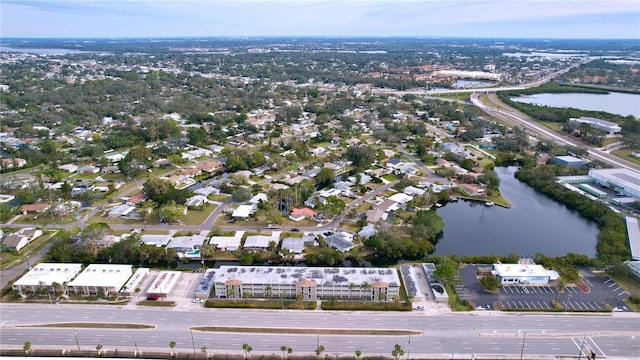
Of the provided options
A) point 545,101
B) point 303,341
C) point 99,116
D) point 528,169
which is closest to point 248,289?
point 303,341

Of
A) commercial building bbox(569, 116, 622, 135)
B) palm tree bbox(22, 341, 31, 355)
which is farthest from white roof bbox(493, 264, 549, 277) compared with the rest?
commercial building bbox(569, 116, 622, 135)

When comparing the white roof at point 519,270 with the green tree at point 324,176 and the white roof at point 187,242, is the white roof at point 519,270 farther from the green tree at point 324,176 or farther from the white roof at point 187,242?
the white roof at point 187,242

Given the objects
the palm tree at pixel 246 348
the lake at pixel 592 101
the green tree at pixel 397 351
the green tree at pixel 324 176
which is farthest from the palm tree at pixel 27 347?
the lake at pixel 592 101

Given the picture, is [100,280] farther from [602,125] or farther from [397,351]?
[602,125]

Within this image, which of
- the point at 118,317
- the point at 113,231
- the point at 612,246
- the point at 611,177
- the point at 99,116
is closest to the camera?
the point at 118,317

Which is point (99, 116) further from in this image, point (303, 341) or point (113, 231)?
point (303, 341)

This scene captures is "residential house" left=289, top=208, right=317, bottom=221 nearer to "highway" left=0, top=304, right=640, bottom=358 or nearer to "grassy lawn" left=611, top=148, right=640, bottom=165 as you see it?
"highway" left=0, top=304, right=640, bottom=358
